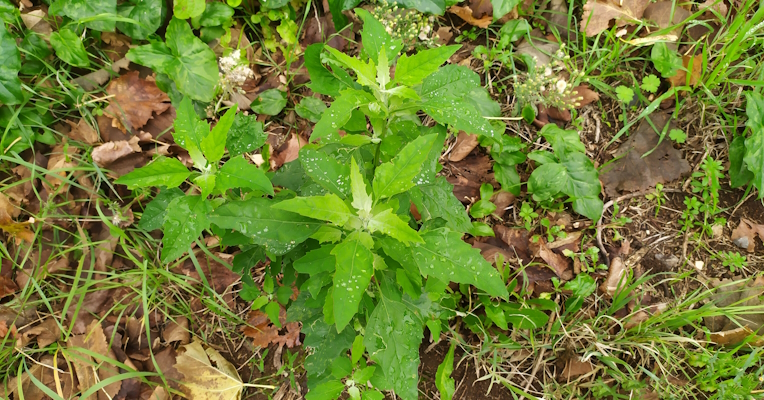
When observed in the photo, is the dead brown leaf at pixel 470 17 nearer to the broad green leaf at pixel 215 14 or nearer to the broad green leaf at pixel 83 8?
the broad green leaf at pixel 215 14

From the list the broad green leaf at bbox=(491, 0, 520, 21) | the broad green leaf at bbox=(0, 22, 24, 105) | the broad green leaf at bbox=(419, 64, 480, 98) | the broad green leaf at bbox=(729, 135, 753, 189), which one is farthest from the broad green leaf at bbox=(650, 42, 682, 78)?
the broad green leaf at bbox=(0, 22, 24, 105)

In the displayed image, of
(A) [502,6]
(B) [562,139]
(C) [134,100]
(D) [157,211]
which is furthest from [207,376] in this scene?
(A) [502,6]

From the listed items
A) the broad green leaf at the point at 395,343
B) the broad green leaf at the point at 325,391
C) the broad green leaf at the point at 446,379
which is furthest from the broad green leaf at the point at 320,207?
the broad green leaf at the point at 446,379

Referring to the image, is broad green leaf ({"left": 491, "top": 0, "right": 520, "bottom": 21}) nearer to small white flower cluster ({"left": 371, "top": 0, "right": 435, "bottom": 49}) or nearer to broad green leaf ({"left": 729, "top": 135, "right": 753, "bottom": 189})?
small white flower cluster ({"left": 371, "top": 0, "right": 435, "bottom": 49})

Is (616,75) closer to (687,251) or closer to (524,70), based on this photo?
(524,70)

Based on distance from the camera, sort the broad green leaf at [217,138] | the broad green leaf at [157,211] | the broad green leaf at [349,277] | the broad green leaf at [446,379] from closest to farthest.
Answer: the broad green leaf at [349,277]
the broad green leaf at [217,138]
the broad green leaf at [157,211]
the broad green leaf at [446,379]

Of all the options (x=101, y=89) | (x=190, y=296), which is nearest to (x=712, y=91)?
(x=190, y=296)
